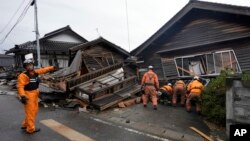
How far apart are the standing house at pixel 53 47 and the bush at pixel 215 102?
1917cm

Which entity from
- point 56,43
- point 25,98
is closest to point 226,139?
point 25,98

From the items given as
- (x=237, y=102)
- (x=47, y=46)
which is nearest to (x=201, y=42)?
(x=237, y=102)

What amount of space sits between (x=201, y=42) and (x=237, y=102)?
6536 millimetres

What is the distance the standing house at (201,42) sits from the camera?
11.0 m

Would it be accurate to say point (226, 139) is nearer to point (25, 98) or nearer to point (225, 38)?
point (25, 98)

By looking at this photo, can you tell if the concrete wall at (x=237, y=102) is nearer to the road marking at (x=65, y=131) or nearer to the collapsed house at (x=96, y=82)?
the road marking at (x=65, y=131)

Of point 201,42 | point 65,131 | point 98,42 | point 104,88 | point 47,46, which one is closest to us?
point 65,131

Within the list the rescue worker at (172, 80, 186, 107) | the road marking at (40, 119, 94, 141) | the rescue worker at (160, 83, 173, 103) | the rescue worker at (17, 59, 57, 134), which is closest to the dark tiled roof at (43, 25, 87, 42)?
the rescue worker at (160, 83, 173, 103)

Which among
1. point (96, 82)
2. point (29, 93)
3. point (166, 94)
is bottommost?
point (166, 94)

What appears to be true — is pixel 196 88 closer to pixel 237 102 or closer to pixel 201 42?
pixel 237 102

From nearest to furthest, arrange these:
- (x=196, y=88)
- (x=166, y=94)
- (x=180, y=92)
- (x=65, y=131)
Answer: (x=65, y=131)
(x=196, y=88)
(x=180, y=92)
(x=166, y=94)

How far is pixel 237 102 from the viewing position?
6.41 m

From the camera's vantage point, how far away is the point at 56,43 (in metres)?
27.9

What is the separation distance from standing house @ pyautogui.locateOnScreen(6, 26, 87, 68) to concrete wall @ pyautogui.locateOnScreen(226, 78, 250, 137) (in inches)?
808
